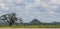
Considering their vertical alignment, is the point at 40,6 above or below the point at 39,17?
above

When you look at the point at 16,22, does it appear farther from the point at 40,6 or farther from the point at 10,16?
the point at 40,6

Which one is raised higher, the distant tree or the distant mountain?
the distant tree

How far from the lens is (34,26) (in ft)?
7.49

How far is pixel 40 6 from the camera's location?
2.30 metres

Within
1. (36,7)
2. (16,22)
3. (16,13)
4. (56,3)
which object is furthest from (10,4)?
(56,3)

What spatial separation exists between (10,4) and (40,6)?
645 mm

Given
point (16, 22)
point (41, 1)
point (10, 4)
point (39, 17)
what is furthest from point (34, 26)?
point (10, 4)

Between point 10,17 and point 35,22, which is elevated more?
point 10,17

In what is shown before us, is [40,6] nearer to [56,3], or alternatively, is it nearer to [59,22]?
[56,3]

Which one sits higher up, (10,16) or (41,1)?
(41,1)

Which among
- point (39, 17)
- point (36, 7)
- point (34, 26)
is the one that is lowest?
point (34, 26)

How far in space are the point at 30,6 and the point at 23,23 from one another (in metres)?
0.39

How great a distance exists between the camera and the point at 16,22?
2326 millimetres

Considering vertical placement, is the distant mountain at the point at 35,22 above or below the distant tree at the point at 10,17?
below
